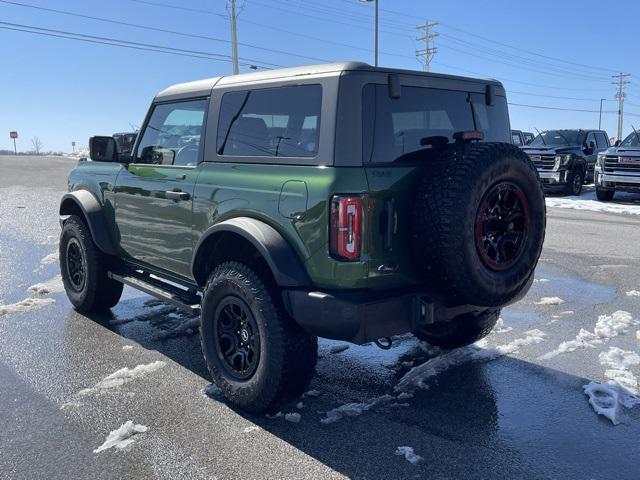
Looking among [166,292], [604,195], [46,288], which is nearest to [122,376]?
[166,292]

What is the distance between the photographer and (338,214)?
9.94ft

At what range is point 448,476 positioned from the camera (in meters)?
2.89

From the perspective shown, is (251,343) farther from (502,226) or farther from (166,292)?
(502,226)

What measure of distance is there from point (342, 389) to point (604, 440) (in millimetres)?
1592

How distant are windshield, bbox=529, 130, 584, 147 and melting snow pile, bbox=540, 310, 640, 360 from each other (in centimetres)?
1466

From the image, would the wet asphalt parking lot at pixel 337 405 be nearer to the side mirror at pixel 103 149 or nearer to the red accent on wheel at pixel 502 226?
the red accent on wheel at pixel 502 226

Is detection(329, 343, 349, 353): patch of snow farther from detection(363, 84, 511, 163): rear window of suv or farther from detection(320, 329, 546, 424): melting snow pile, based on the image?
detection(363, 84, 511, 163): rear window of suv

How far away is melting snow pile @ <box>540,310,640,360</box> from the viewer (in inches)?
185

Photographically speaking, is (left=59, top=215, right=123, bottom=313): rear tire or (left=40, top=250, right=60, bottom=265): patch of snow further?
(left=40, top=250, right=60, bottom=265): patch of snow

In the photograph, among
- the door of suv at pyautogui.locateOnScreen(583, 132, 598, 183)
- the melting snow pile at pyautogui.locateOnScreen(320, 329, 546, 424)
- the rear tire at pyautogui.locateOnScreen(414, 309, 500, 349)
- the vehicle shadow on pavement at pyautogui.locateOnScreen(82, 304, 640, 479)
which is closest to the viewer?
the vehicle shadow on pavement at pyautogui.locateOnScreen(82, 304, 640, 479)

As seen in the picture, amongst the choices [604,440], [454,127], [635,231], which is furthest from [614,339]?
[635,231]

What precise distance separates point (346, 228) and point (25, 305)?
4.33m

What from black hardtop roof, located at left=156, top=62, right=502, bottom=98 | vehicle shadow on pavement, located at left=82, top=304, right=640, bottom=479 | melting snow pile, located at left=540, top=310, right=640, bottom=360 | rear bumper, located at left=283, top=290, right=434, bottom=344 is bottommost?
vehicle shadow on pavement, located at left=82, top=304, right=640, bottom=479

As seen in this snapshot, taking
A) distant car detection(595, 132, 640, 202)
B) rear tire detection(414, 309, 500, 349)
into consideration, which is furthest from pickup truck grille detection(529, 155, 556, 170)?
rear tire detection(414, 309, 500, 349)
